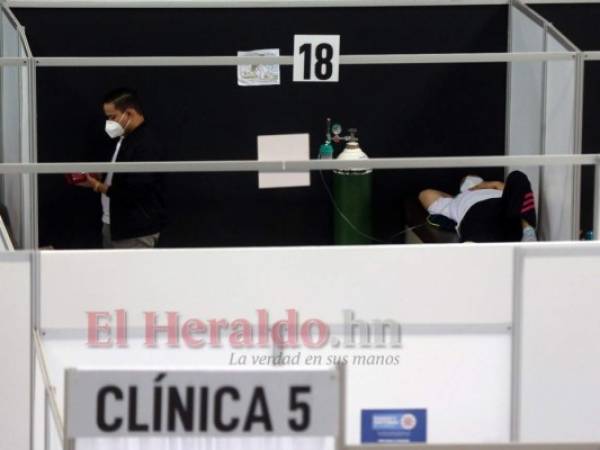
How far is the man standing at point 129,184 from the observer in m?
5.32

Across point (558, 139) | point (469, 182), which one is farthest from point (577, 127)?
point (469, 182)

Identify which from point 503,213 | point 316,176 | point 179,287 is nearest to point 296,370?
point 179,287

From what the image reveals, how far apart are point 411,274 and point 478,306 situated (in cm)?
21

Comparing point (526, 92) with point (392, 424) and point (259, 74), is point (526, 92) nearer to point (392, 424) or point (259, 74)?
point (259, 74)

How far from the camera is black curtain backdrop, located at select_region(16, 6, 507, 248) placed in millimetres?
5934

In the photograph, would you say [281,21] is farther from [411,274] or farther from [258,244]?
[411,274]

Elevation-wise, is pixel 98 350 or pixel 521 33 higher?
pixel 521 33

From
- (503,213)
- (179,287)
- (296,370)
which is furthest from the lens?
(503,213)

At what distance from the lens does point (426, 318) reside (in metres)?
3.52

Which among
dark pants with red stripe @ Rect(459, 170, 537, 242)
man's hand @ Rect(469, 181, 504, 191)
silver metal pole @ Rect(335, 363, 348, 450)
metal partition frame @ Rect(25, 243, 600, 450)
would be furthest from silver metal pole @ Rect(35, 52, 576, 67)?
silver metal pole @ Rect(335, 363, 348, 450)

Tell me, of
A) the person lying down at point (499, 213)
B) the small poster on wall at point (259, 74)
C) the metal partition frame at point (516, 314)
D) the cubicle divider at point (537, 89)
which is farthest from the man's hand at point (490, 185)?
the metal partition frame at point (516, 314)

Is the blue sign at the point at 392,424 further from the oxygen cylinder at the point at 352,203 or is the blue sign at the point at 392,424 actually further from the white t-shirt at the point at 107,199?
the oxygen cylinder at the point at 352,203

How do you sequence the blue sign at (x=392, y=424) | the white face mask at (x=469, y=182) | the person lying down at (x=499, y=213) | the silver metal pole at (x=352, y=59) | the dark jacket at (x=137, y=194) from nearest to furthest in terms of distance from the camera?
the blue sign at (x=392, y=424) < the silver metal pole at (x=352, y=59) < the person lying down at (x=499, y=213) < the dark jacket at (x=137, y=194) < the white face mask at (x=469, y=182)

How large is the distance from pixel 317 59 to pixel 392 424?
53.4 inches
